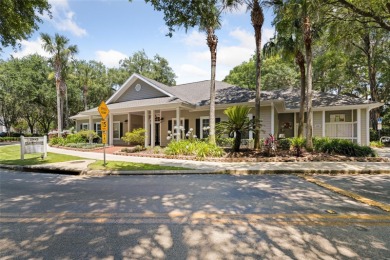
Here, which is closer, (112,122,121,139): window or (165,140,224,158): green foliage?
(165,140,224,158): green foliage

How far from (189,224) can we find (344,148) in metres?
11.7

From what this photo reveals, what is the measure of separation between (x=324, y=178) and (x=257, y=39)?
8976mm

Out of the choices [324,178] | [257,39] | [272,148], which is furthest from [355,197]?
[257,39]

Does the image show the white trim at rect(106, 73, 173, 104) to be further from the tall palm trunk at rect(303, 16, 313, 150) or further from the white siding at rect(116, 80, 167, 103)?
the tall palm trunk at rect(303, 16, 313, 150)

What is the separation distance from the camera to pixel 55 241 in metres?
3.17

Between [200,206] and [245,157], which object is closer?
[200,206]

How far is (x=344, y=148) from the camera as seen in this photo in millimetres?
12109

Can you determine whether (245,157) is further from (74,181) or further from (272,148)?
(74,181)

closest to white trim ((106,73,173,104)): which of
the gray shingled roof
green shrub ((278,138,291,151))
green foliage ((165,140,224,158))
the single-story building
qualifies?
the single-story building

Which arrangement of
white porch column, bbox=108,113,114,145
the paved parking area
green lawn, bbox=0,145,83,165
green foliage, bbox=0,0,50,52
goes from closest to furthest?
the paved parking area
green foliage, bbox=0,0,50,52
green lawn, bbox=0,145,83,165
white porch column, bbox=108,113,114,145

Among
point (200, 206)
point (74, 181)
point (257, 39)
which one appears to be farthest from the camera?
point (257, 39)

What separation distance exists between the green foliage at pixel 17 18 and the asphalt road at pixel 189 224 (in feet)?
24.1

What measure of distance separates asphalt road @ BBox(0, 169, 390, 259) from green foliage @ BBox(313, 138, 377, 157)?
25.2 ft

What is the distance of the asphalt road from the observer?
2896mm
